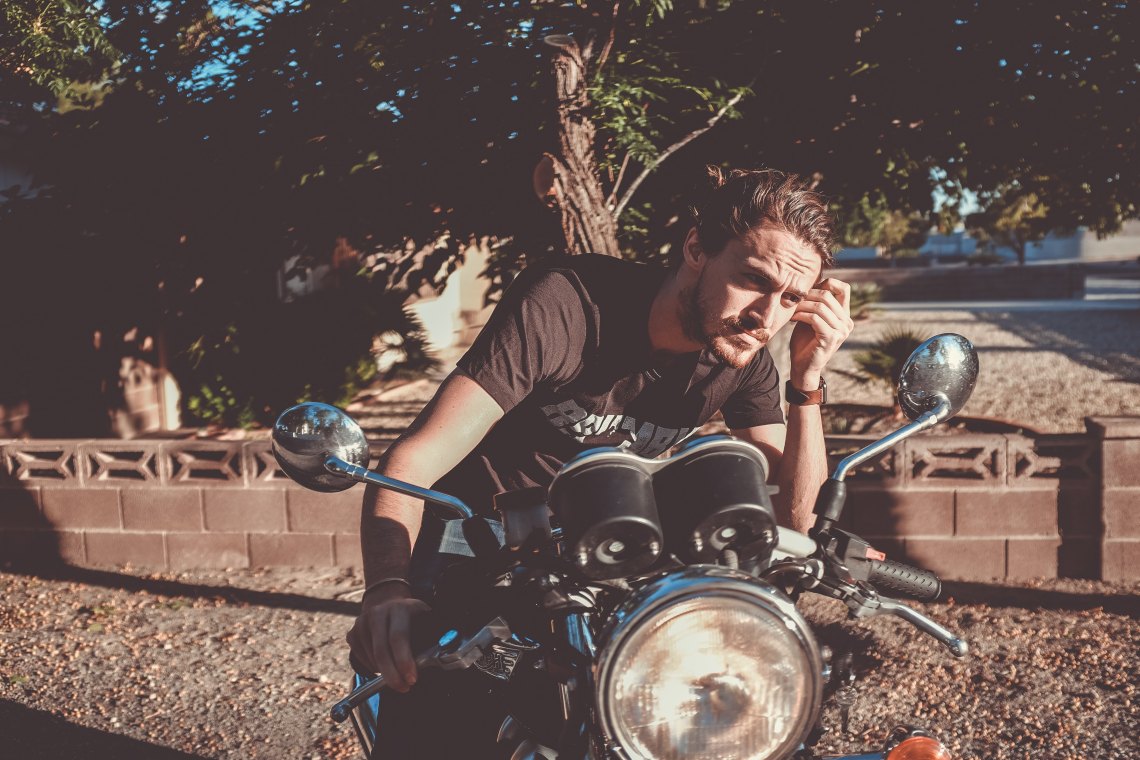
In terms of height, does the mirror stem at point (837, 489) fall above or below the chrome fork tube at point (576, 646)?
above

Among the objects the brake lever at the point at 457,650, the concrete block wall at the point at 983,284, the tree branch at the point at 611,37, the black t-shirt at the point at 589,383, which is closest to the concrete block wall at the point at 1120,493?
the tree branch at the point at 611,37

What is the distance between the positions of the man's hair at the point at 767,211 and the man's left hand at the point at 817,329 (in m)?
0.07

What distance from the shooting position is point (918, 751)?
1.36 m

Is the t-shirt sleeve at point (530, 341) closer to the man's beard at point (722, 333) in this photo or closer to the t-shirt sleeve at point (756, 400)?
the man's beard at point (722, 333)

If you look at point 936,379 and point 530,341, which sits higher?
point 530,341

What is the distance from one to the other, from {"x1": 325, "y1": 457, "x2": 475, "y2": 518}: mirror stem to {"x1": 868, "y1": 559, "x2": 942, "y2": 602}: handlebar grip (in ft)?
2.20

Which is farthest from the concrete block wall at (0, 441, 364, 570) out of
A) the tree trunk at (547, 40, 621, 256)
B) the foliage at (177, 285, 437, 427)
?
the foliage at (177, 285, 437, 427)

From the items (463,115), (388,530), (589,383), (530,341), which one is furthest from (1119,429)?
(388,530)

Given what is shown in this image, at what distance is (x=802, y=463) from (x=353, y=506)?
11.3 ft

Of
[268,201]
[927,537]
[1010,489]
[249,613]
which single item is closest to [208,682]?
[249,613]

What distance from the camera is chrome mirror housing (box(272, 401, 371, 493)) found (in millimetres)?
1519

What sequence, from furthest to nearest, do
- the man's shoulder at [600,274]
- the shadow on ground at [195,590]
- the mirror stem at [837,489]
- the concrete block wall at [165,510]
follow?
1. the concrete block wall at [165,510]
2. the shadow on ground at [195,590]
3. the man's shoulder at [600,274]
4. the mirror stem at [837,489]

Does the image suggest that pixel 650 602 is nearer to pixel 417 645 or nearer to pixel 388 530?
pixel 417 645

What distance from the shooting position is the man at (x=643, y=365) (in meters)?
1.74
